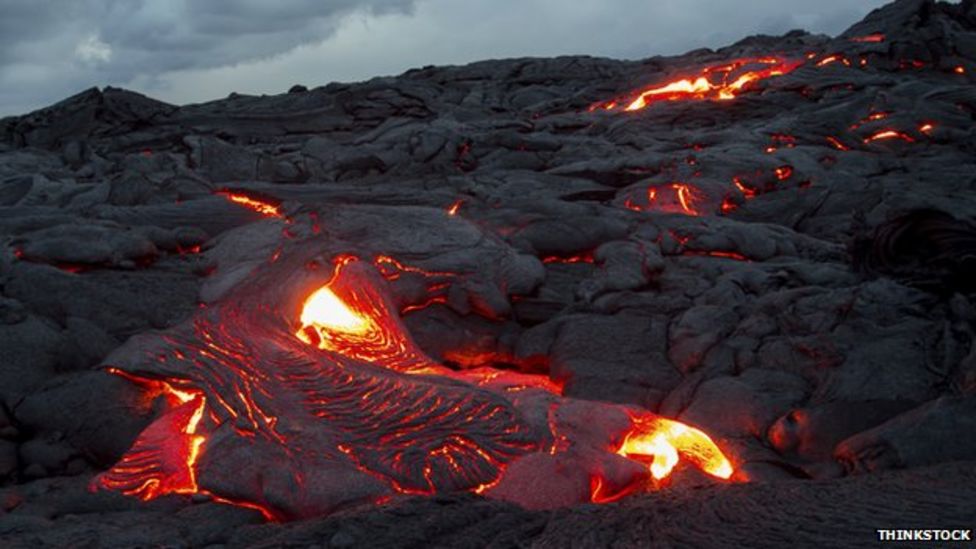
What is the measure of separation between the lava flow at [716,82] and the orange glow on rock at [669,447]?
45.5 feet

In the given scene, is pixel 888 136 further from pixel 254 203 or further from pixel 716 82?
pixel 254 203

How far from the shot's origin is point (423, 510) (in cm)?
392

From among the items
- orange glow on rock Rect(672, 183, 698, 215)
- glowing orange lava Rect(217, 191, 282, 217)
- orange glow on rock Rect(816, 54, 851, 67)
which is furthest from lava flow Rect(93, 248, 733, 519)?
orange glow on rock Rect(816, 54, 851, 67)

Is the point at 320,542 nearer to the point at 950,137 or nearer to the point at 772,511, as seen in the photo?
the point at 772,511

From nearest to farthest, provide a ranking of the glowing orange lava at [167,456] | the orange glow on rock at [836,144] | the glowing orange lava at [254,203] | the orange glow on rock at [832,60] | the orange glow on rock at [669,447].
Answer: the glowing orange lava at [167,456] < the orange glow on rock at [669,447] < the glowing orange lava at [254,203] < the orange glow on rock at [836,144] < the orange glow on rock at [832,60]

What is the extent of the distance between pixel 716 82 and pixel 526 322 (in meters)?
14.3

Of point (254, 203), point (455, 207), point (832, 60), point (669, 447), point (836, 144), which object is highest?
point (832, 60)

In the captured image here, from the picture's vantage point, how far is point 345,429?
534 cm

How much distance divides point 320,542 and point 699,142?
1264 centimetres

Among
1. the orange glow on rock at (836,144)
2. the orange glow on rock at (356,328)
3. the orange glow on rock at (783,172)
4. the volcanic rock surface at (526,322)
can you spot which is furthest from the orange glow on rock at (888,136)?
the orange glow on rock at (356,328)

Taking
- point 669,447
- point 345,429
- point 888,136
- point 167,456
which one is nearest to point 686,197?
point 888,136

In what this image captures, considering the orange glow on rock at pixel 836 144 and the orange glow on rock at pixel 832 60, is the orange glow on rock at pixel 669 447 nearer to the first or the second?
the orange glow on rock at pixel 836 144

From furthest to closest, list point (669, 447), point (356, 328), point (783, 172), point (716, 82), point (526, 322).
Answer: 1. point (716, 82)
2. point (783, 172)
3. point (526, 322)
4. point (356, 328)
5. point (669, 447)

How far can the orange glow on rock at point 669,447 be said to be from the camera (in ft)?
18.0
